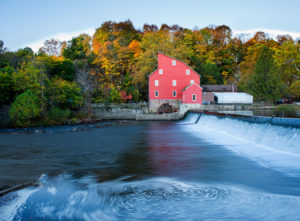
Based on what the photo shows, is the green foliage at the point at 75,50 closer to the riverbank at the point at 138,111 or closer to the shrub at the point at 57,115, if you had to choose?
the riverbank at the point at 138,111

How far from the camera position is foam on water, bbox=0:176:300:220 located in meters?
6.23

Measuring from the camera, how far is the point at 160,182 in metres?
8.80

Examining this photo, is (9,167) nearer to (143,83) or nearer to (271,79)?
(143,83)

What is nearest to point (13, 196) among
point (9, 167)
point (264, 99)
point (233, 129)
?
point (9, 167)

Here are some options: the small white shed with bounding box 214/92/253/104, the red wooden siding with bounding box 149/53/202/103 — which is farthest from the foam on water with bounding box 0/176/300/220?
the small white shed with bounding box 214/92/253/104

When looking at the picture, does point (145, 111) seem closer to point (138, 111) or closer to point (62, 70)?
point (138, 111)

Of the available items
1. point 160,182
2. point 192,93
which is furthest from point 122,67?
point 160,182

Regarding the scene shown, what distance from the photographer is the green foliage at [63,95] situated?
35.6 meters

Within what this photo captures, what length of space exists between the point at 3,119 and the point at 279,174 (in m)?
29.8

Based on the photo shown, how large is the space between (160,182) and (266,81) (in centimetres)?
4903

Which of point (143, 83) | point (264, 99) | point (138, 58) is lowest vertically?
point (264, 99)

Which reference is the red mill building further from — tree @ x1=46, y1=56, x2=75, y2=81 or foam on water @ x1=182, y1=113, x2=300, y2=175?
foam on water @ x1=182, y1=113, x2=300, y2=175

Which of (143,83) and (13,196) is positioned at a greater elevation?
(143,83)

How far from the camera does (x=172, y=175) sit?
9.68 meters
